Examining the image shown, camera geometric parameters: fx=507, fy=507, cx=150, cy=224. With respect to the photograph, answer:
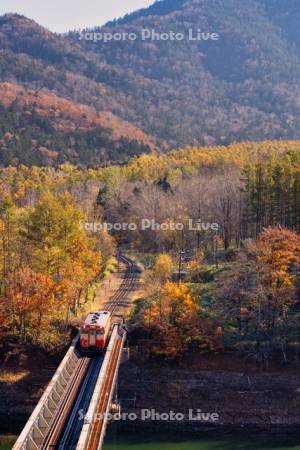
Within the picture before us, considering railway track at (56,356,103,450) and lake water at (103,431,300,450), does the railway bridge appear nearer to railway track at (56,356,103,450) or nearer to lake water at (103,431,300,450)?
railway track at (56,356,103,450)

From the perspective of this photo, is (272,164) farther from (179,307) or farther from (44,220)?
(44,220)

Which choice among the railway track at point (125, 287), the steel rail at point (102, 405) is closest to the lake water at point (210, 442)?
the steel rail at point (102, 405)

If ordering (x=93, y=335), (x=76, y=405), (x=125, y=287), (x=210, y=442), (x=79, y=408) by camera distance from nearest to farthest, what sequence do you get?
(x=79, y=408), (x=76, y=405), (x=210, y=442), (x=93, y=335), (x=125, y=287)

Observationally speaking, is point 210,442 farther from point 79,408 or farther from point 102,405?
point 79,408

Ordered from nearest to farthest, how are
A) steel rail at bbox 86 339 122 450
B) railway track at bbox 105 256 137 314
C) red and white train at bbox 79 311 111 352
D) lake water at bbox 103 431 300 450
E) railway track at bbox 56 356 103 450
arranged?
steel rail at bbox 86 339 122 450 → railway track at bbox 56 356 103 450 → lake water at bbox 103 431 300 450 → red and white train at bbox 79 311 111 352 → railway track at bbox 105 256 137 314

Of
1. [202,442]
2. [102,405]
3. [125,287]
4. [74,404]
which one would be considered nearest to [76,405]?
[74,404]

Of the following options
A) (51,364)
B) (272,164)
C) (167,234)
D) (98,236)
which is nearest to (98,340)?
(51,364)

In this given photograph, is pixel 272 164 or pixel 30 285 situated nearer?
pixel 30 285

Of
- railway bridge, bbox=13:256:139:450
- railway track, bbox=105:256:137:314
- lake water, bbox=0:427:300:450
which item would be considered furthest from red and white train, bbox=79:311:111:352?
railway track, bbox=105:256:137:314
